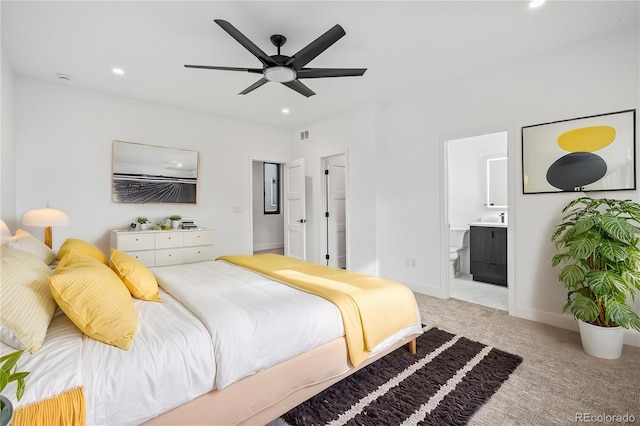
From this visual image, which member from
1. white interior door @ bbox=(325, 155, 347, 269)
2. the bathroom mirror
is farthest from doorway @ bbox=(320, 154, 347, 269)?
the bathroom mirror

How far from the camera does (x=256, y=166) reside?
23.8 feet

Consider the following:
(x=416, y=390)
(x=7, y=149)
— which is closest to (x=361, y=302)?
(x=416, y=390)

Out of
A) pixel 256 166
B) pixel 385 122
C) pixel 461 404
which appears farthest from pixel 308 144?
pixel 461 404

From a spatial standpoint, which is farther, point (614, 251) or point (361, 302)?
point (614, 251)

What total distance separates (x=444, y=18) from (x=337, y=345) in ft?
8.65

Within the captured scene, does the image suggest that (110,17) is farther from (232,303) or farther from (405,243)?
(405,243)

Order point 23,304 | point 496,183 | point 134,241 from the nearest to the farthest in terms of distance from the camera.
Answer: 1. point 23,304
2. point 134,241
3. point 496,183

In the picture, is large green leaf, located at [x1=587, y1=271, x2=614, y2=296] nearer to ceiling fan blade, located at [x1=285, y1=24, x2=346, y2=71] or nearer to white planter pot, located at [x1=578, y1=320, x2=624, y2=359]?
white planter pot, located at [x1=578, y1=320, x2=624, y2=359]

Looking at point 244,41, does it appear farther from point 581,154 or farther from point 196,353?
point 581,154

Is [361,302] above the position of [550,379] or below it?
above

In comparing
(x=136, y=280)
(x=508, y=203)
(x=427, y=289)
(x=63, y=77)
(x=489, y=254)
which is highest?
(x=63, y=77)

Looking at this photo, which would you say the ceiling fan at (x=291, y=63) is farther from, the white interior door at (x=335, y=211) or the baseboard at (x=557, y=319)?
the baseboard at (x=557, y=319)

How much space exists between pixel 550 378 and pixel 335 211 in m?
3.76

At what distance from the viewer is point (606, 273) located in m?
2.24
